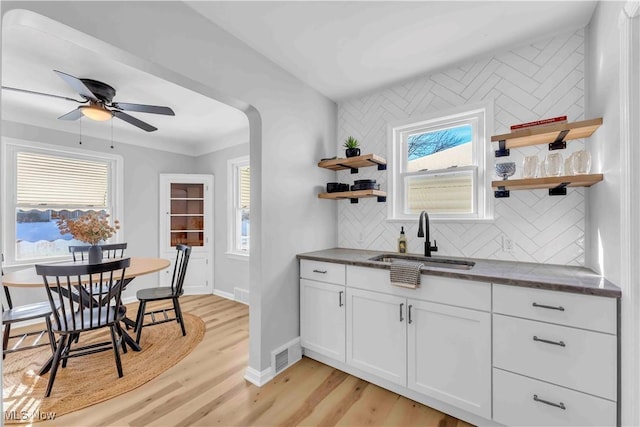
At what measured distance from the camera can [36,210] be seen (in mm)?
3676

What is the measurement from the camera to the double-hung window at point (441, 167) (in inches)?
96.4

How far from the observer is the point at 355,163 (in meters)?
2.80

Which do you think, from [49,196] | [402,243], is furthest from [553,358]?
[49,196]

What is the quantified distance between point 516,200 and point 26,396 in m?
3.97

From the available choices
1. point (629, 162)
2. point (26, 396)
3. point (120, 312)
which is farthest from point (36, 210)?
point (629, 162)

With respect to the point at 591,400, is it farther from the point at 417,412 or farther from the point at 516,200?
the point at 516,200

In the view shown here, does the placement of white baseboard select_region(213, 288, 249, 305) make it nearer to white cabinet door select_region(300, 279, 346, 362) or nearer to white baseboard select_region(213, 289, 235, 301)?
white baseboard select_region(213, 289, 235, 301)

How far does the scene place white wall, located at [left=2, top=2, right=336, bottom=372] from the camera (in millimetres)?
1548

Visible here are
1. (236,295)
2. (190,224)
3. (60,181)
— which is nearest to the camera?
(60,181)

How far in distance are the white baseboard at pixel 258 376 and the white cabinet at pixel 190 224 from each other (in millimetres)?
2772

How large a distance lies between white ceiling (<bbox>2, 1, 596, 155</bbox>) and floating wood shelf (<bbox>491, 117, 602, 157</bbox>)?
777 mm

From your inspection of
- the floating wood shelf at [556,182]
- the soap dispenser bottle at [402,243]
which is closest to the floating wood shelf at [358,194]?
the soap dispenser bottle at [402,243]

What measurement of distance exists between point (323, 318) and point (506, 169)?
187 cm

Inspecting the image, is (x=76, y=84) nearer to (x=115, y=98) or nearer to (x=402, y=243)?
(x=115, y=98)
